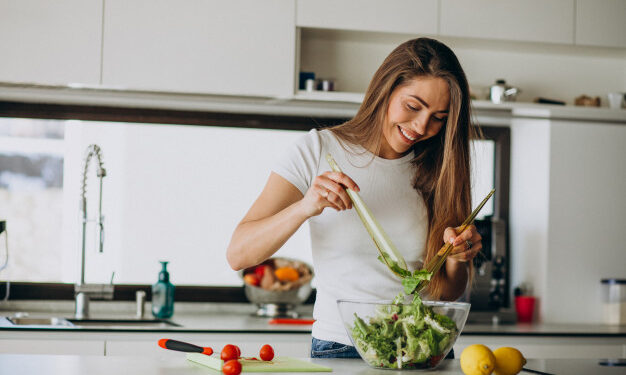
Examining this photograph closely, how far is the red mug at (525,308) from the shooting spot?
10.5 feet

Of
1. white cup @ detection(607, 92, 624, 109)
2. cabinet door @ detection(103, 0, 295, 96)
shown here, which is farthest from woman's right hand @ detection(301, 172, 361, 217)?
white cup @ detection(607, 92, 624, 109)

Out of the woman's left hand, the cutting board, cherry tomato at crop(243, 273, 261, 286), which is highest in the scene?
the woman's left hand

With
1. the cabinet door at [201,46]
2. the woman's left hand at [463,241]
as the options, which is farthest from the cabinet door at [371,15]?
the woman's left hand at [463,241]

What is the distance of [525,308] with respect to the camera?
3.20 m

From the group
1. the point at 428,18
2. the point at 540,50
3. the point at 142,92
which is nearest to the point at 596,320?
the point at 540,50

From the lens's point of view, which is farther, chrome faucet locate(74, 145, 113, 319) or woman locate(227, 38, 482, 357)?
chrome faucet locate(74, 145, 113, 319)

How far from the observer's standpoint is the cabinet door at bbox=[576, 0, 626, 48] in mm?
3178

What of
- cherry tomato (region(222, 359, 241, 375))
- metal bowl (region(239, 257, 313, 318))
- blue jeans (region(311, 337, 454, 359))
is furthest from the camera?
metal bowl (region(239, 257, 313, 318))

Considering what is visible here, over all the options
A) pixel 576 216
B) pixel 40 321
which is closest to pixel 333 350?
pixel 40 321

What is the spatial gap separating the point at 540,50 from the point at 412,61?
1871mm

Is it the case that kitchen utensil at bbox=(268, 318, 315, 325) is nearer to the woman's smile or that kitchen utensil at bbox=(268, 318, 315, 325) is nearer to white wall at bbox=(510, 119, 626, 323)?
white wall at bbox=(510, 119, 626, 323)

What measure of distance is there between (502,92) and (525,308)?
92 centimetres

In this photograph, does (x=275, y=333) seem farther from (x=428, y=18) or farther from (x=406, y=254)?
(x=428, y=18)

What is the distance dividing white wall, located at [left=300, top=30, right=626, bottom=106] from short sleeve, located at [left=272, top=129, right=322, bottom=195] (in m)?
1.53
